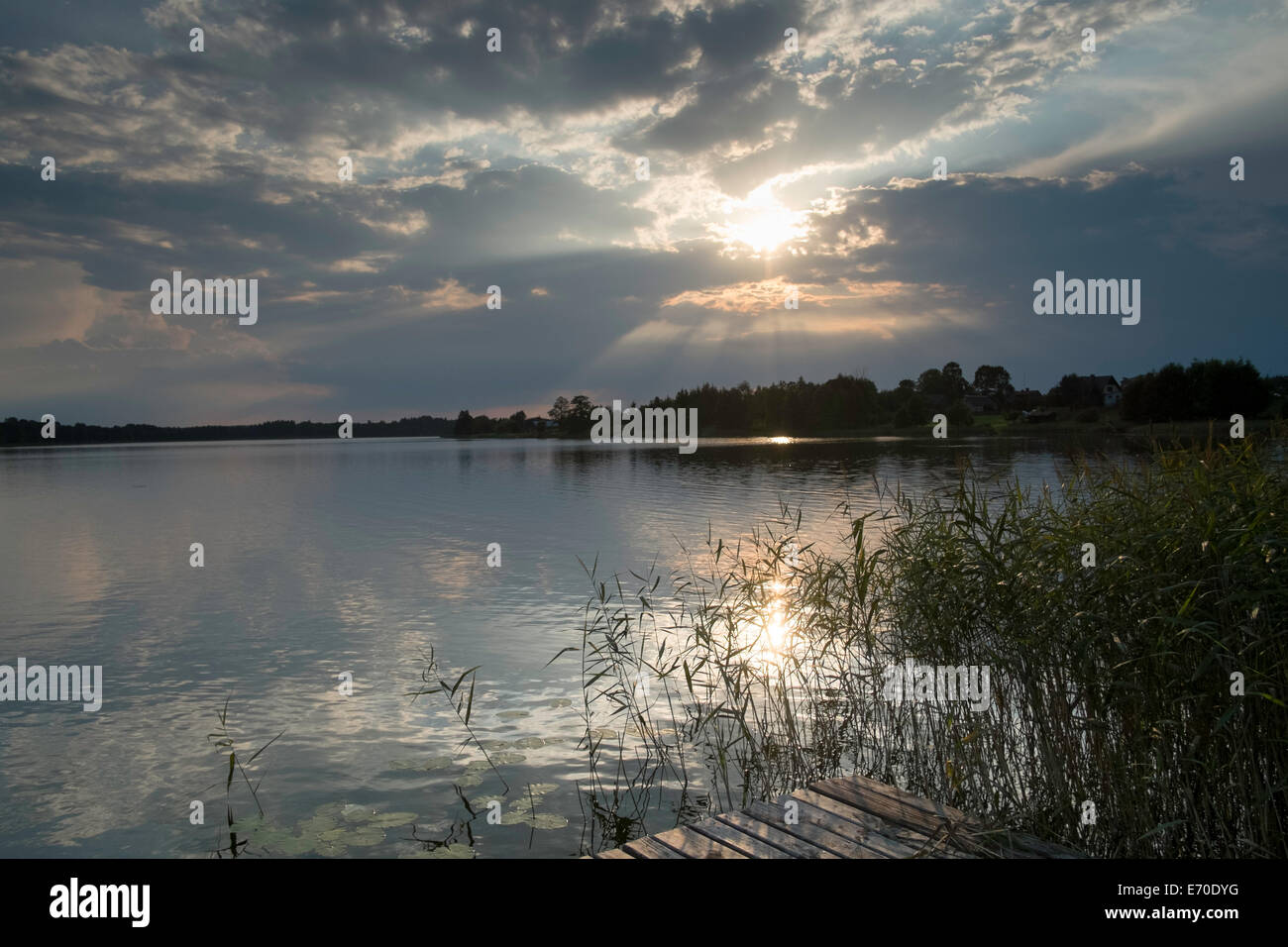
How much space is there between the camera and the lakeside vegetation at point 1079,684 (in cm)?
555

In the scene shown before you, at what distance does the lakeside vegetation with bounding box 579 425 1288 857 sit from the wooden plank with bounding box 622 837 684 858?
7.26 ft

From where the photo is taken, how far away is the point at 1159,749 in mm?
5707

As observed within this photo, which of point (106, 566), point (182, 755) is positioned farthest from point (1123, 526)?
point (106, 566)

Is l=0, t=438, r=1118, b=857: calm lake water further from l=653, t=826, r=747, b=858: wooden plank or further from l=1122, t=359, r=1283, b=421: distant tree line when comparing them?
l=1122, t=359, r=1283, b=421: distant tree line

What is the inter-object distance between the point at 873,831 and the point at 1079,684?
2.50 m

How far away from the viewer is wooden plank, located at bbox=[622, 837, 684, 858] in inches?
188

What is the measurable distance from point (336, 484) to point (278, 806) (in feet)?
166

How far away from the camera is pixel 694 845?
4934 mm

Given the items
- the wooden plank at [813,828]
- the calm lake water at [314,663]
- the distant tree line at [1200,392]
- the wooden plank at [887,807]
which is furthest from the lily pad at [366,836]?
the distant tree line at [1200,392]

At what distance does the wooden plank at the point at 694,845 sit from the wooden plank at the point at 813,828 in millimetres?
525

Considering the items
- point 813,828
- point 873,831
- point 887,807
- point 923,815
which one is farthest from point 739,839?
point 923,815

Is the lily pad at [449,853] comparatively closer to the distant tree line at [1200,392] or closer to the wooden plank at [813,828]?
the wooden plank at [813,828]

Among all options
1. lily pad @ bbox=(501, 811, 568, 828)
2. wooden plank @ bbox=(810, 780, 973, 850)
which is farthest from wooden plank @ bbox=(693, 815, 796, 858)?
lily pad @ bbox=(501, 811, 568, 828)
